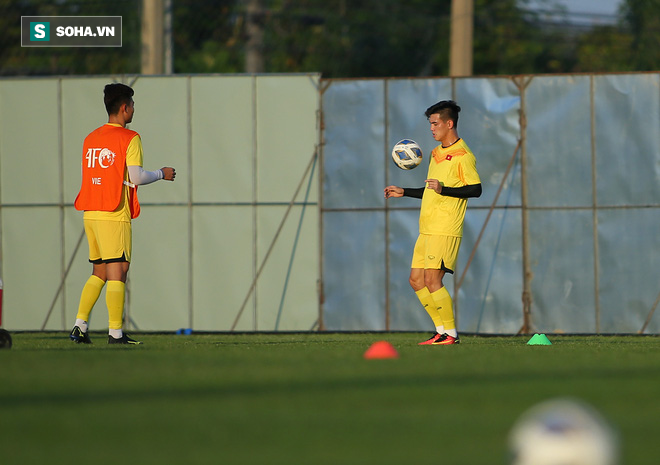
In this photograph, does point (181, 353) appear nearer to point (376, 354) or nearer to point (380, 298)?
point (376, 354)

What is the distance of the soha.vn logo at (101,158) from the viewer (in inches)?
373

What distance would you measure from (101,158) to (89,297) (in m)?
1.20

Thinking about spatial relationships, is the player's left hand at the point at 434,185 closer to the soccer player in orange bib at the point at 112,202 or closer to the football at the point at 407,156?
the football at the point at 407,156

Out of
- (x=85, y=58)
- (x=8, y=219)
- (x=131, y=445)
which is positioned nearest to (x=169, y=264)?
(x=8, y=219)

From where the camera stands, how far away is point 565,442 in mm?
3434

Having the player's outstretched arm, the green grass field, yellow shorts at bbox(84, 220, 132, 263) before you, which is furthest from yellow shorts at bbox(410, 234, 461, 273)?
yellow shorts at bbox(84, 220, 132, 263)

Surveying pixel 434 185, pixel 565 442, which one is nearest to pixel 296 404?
pixel 565 442

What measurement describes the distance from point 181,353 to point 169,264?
596cm

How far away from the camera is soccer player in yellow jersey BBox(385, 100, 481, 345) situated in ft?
31.4

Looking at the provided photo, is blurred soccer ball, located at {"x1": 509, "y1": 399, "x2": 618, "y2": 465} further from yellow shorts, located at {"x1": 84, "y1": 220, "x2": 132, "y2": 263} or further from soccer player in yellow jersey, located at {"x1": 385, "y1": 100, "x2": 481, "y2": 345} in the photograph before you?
yellow shorts, located at {"x1": 84, "y1": 220, "x2": 132, "y2": 263}

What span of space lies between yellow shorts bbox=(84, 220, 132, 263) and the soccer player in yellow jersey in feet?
7.48

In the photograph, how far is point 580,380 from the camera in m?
6.18

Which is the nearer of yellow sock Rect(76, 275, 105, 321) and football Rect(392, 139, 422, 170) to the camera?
yellow sock Rect(76, 275, 105, 321)

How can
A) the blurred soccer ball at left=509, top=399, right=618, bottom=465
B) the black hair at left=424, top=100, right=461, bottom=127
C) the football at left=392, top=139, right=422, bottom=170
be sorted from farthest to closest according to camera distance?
the football at left=392, top=139, right=422, bottom=170, the black hair at left=424, top=100, right=461, bottom=127, the blurred soccer ball at left=509, top=399, right=618, bottom=465
